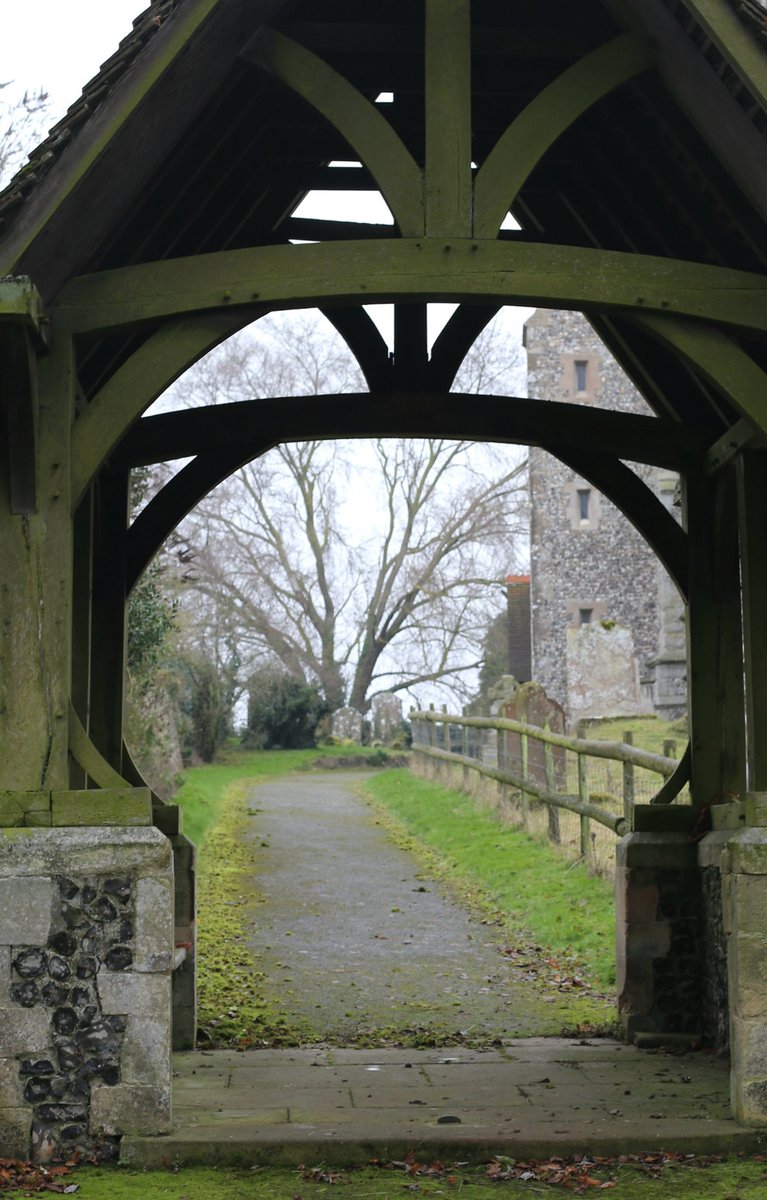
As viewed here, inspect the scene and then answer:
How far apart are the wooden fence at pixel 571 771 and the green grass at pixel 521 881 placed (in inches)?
13.9

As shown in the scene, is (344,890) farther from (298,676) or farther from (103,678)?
(298,676)

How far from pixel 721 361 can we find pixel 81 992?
321 cm

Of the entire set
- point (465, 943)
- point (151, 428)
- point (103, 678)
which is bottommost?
point (465, 943)

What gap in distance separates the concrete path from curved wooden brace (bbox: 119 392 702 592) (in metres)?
2.58

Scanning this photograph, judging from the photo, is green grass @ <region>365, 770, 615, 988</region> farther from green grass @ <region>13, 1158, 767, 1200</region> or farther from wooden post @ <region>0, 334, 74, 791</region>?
wooden post @ <region>0, 334, 74, 791</region>

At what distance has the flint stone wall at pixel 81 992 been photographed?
492 cm

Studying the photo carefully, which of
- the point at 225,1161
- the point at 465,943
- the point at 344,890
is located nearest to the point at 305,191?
the point at 225,1161

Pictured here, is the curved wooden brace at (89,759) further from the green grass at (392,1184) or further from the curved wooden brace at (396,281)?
the curved wooden brace at (396,281)

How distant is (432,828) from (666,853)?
8943 mm

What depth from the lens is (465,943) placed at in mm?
10094

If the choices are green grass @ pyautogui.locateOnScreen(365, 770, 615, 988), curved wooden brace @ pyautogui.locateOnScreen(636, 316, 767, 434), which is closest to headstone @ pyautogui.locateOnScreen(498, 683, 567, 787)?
green grass @ pyautogui.locateOnScreen(365, 770, 615, 988)

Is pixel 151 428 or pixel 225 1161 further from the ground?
pixel 151 428

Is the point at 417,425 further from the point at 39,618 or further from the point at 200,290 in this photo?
the point at 39,618

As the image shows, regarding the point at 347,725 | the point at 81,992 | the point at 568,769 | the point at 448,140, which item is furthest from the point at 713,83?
the point at 347,725
